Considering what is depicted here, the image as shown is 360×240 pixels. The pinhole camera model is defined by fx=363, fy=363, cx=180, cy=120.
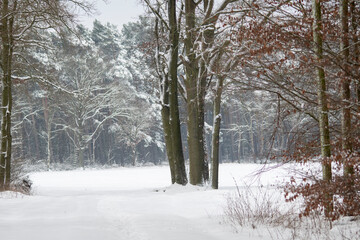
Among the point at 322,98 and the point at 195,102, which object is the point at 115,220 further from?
the point at 195,102

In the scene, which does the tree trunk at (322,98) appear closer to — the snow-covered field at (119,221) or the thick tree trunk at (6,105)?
the snow-covered field at (119,221)

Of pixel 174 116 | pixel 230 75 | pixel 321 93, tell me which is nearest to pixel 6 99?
pixel 174 116

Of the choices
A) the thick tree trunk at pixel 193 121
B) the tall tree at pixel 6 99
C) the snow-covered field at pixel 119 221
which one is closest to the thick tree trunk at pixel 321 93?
the snow-covered field at pixel 119 221

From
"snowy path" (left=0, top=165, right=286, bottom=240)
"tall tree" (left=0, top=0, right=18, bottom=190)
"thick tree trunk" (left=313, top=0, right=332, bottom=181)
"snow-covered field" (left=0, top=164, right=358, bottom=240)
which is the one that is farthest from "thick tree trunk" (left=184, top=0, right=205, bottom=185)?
"thick tree trunk" (left=313, top=0, right=332, bottom=181)

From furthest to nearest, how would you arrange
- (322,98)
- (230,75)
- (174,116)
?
(174,116) < (230,75) < (322,98)

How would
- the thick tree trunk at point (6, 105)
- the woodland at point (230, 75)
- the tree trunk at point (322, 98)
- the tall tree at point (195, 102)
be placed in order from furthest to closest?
the tall tree at point (195, 102) → the thick tree trunk at point (6, 105) → the tree trunk at point (322, 98) → the woodland at point (230, 75)

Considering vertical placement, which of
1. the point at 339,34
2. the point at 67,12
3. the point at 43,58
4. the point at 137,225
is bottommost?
the point at 137,225

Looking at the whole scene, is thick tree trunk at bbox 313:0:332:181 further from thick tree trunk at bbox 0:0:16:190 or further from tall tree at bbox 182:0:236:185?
thick tree trunk at bbox 0:0:16:190

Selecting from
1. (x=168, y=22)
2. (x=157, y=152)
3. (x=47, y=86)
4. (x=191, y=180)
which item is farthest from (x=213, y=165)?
(x=157, y=152)

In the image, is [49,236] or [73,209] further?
[73,209]

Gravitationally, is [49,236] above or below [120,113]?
below

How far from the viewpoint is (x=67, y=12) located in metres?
11.6

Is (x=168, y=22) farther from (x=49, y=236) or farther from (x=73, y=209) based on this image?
(x=49, y=236)

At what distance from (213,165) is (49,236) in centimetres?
935
